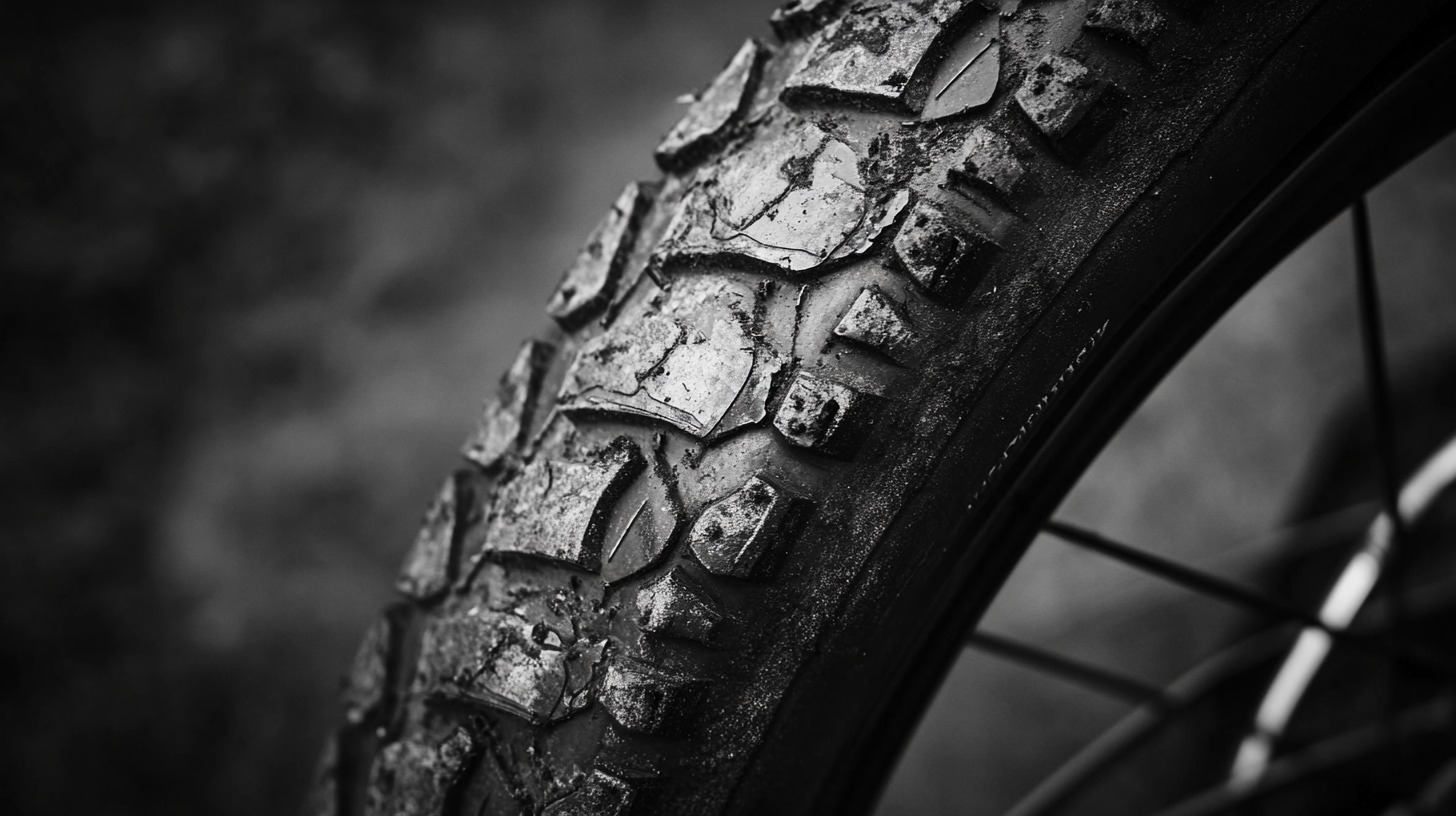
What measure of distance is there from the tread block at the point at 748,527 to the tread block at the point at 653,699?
0.04 m

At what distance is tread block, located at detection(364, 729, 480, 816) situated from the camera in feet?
1.02

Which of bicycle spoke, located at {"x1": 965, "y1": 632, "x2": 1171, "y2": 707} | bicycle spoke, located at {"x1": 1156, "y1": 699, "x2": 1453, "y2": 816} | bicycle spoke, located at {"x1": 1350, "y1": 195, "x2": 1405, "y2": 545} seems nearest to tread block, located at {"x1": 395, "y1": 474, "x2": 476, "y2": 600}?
bicycle spoke, located at {"x1": 965, "y1": 632, "x2": 1171, "y2": 707}

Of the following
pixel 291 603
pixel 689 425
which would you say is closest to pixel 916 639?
pixel 689 425

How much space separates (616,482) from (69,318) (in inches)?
45.0

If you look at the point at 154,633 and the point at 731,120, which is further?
the point at 154,633

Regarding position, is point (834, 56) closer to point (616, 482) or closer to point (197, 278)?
point (616, 482)

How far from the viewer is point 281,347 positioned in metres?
1.10

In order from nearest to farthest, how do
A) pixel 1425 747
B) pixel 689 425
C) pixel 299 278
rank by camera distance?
pixel 689 425 < pixel 1425 747 < pixel 299 278

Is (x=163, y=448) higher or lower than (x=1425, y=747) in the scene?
lower

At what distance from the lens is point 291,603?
105 centimetres

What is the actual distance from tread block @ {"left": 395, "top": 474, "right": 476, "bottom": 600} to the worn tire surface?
0.05 meters

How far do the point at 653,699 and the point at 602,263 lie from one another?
184 mm

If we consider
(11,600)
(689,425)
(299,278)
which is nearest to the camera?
(689,425)

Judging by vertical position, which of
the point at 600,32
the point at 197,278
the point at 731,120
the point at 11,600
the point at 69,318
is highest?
the point at 600,32
